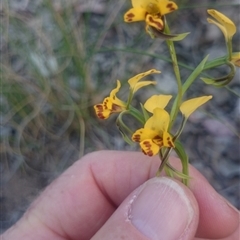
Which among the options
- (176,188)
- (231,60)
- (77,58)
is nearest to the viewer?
(231,60)

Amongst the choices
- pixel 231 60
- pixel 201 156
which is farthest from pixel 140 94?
pixel 231 60

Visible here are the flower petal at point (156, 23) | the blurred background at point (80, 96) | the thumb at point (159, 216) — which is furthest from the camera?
the blurred background at point (80, 96)

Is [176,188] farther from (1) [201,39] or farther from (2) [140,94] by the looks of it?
(1) [201,39]

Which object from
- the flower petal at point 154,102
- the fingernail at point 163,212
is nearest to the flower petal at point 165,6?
the flower petal at point 154,102

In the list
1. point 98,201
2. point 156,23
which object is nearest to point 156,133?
point 156,23

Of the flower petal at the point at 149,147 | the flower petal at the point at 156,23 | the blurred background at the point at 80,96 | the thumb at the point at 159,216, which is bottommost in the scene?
the blurred background at the point at 80,96

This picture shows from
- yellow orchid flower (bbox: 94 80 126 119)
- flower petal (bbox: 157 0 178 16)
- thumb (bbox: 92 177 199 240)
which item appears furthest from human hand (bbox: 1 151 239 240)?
flower petal (bbox: 157 0 178 16)

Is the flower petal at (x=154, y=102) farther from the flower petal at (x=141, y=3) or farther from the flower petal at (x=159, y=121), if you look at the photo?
the flower petal at (x=141, y=3)
